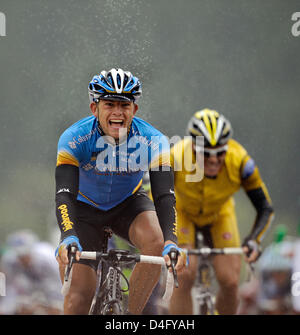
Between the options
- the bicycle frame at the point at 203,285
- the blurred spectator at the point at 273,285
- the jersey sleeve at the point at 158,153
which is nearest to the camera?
the jersey sleeve at the point at 158,153

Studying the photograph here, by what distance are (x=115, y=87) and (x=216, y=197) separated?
2126 mm

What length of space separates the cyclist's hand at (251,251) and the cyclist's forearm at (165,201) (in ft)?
4.47

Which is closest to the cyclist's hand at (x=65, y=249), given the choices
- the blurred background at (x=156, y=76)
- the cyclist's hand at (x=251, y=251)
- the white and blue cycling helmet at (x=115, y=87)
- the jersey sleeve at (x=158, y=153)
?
the jersey sleeve at (x=158, y=153)

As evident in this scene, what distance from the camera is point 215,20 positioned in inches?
425

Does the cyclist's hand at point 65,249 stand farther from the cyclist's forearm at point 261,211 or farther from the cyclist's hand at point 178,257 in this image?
the cyclist's forearm at point 261,211

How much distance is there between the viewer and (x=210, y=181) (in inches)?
225

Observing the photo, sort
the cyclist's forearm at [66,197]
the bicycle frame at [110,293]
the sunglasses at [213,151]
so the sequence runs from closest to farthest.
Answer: the cyclist's forearm at [66,197], the bicycle frame at [110,293], the sunglasses at [213,151]

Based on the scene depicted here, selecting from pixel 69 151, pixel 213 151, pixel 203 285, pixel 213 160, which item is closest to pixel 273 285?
pixel 203 285

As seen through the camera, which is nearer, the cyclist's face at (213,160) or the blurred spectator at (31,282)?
the cyclist's face at (213,160)

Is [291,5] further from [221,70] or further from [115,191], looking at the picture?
[115,191]

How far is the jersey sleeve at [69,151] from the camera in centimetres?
404

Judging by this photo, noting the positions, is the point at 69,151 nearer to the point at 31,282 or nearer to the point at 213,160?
the point at 213,160

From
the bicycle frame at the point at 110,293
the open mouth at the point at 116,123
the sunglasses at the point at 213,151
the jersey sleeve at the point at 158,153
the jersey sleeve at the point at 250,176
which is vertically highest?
the sunglasses at the point at 213,151

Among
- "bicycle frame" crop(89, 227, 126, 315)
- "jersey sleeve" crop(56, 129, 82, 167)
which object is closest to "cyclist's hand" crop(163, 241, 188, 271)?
"bicycle frame" crop(89, 227, 126, 315)
